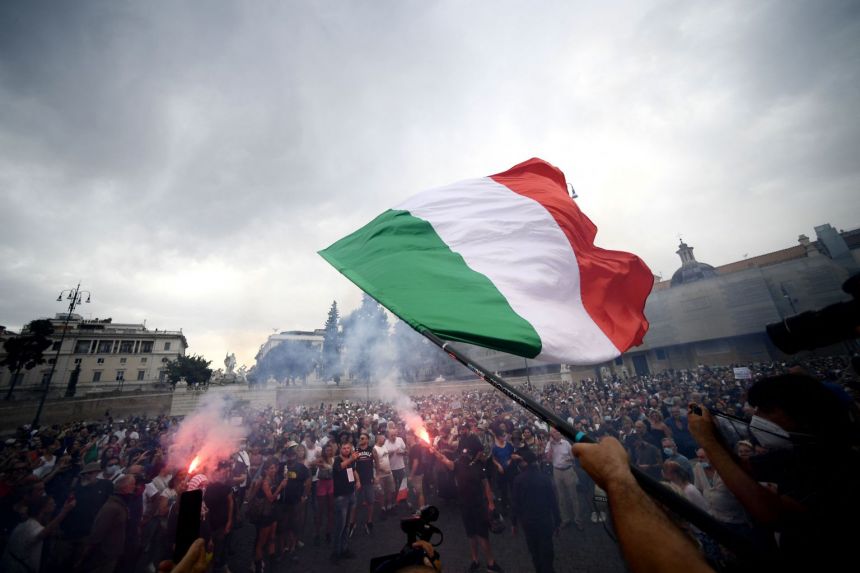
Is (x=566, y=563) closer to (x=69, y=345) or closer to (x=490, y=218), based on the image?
(x=490, y=218)

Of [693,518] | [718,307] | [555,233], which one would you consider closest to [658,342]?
[718,307]

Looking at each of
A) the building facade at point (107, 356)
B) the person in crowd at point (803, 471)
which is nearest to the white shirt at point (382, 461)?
the person in crowd at point (803, 471)

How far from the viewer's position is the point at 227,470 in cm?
703

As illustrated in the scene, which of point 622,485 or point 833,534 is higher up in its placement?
point 622,485

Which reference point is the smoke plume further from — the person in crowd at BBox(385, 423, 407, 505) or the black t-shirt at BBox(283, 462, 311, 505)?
the person in crowd at BBox(385, 423, 407, 505)

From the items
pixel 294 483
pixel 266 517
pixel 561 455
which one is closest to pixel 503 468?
pixel 561 455

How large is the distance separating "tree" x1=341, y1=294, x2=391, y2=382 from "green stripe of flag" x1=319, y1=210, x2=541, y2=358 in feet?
148

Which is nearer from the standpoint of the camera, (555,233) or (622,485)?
(622,485)

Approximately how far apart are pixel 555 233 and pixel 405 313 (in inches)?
84.3

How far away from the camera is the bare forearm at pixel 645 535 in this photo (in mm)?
1017

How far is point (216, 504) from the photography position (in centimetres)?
A: 634

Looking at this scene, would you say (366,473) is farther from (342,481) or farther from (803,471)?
(803,471)

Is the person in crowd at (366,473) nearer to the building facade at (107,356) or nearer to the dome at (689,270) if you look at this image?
the dome at (689,270)

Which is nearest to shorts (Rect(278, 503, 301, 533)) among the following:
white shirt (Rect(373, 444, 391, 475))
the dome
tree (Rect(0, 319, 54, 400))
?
white shirt (Rect(373, 444, 391, 475))
